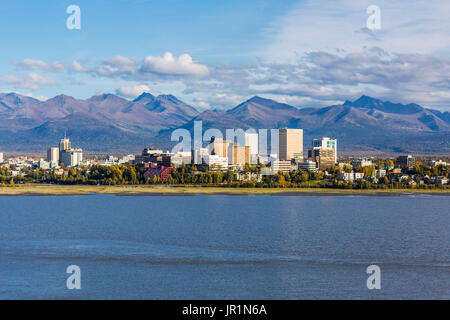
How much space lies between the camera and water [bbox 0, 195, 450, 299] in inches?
702

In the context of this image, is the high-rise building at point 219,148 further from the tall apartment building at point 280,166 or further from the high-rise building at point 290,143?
the high-rise building at point 290,143

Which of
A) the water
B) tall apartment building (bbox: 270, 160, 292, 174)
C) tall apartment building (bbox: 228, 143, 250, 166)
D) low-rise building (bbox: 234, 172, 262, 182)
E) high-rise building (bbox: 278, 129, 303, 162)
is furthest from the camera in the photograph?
high-rise building (bbox: 278, 129, 303, 162)

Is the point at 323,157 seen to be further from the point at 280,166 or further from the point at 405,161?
the point at 280,166

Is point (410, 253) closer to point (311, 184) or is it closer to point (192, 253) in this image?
point (192, 253)

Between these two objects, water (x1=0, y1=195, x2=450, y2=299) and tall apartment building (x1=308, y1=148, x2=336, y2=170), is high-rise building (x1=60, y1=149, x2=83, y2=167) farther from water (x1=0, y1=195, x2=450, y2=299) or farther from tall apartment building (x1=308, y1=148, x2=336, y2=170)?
water (x1=0, y1=195, x2=450, y2=299)

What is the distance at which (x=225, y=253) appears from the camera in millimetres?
23188

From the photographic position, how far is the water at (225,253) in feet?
58.5

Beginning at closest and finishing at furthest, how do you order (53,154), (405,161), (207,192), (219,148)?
(207,192), (405,161), (219,148), (53,154)

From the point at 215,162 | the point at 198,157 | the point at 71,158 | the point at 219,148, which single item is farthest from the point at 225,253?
the point at 71,158

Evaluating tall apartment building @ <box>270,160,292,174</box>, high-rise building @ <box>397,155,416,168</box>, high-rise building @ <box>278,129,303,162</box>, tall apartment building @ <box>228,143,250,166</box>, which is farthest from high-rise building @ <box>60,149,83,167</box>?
high-rise building @ <box>397,155,416,168</box>

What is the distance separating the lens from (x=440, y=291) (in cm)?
1747

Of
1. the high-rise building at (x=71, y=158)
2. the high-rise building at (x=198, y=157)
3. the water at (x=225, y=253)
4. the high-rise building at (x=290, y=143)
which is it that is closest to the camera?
the water at (x=225, y=253)

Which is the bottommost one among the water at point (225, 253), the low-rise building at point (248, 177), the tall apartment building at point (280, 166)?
the water at point (225, 253)

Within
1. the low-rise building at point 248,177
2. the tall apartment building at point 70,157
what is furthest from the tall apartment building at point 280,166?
the tall apartment building at point 70,157
